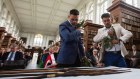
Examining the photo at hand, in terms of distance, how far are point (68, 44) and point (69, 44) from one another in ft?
0.04

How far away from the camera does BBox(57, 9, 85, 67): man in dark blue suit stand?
5.63 ft

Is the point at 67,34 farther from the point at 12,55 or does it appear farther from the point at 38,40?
the point at 38,40

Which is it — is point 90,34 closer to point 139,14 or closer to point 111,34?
point 139,14

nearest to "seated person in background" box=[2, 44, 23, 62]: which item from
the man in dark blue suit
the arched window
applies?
the man in dark blue suit

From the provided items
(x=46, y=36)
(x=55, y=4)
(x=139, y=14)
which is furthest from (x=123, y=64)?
(x=46, y=36)

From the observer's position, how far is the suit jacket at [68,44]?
170cm

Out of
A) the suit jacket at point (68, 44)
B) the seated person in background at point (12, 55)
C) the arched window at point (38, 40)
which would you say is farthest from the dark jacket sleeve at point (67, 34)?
the arched window at point (38, 40)

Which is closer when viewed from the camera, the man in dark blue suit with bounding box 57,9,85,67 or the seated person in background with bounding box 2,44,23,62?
the man in dark blue suit with bounding box 57,9,85,67

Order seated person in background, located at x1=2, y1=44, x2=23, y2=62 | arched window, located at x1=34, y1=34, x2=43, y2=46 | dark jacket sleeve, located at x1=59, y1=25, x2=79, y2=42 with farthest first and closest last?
arched window, located at x1=34, y1=34, x2=43, y2=46
seated person in background, located at x1=2, y1=44, x2=23, y2=62
dark jacket sleeve, located at x1=59, y1=25, x2=79, y2=42

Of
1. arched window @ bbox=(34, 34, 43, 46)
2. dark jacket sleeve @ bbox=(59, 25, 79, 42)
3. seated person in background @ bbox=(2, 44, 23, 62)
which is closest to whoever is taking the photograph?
dark jacket sleeve @ bbox=(59, 25, 79, 42)

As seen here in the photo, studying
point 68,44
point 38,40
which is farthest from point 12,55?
point 38,40

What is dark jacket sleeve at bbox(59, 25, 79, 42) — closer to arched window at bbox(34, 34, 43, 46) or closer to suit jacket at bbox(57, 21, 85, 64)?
suit jacket at bbox(57, 21, 85, 64)

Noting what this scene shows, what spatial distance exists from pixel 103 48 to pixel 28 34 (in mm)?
22861

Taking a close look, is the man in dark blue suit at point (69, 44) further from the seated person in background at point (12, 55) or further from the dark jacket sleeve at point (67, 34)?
the seated person in background at point (12, 55)
